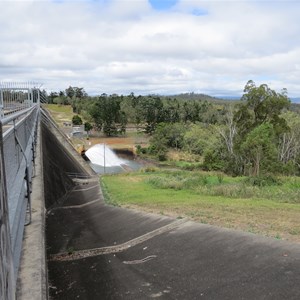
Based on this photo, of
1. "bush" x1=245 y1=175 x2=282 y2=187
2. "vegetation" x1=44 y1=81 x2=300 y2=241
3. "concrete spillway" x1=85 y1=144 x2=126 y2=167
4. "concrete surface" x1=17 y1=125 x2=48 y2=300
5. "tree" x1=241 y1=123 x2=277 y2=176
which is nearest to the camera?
"concrete surface" x1=17 y1=125 x2=48 y2=300

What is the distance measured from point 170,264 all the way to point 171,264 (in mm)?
18

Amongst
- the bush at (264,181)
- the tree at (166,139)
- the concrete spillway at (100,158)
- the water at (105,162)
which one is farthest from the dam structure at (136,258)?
the tree at (166,139)

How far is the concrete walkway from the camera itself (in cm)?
550

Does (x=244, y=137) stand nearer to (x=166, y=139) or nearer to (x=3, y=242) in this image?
(x=166, y=139)

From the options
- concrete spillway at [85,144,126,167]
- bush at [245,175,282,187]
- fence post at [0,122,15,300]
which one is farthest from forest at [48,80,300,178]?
fence post at [0,122,15,300]

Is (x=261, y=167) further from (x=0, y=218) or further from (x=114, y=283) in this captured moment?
(x=0, y=218)

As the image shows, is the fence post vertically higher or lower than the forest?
higher

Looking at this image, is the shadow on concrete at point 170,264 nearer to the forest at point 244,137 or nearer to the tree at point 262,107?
the forest at point 244,137

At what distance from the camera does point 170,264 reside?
664cm

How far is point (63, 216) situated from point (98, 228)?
9.19 feet

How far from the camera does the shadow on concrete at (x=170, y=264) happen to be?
5.51 m

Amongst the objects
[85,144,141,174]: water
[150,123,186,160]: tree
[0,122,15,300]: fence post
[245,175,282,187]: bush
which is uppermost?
[0,122,15,300]: fence post

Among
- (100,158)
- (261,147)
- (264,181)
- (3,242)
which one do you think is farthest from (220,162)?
(3,242)

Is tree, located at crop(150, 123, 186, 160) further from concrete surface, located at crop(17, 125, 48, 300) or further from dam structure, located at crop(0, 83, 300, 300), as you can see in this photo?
concrete surface, located at crop(17, 125, 48, 300)
